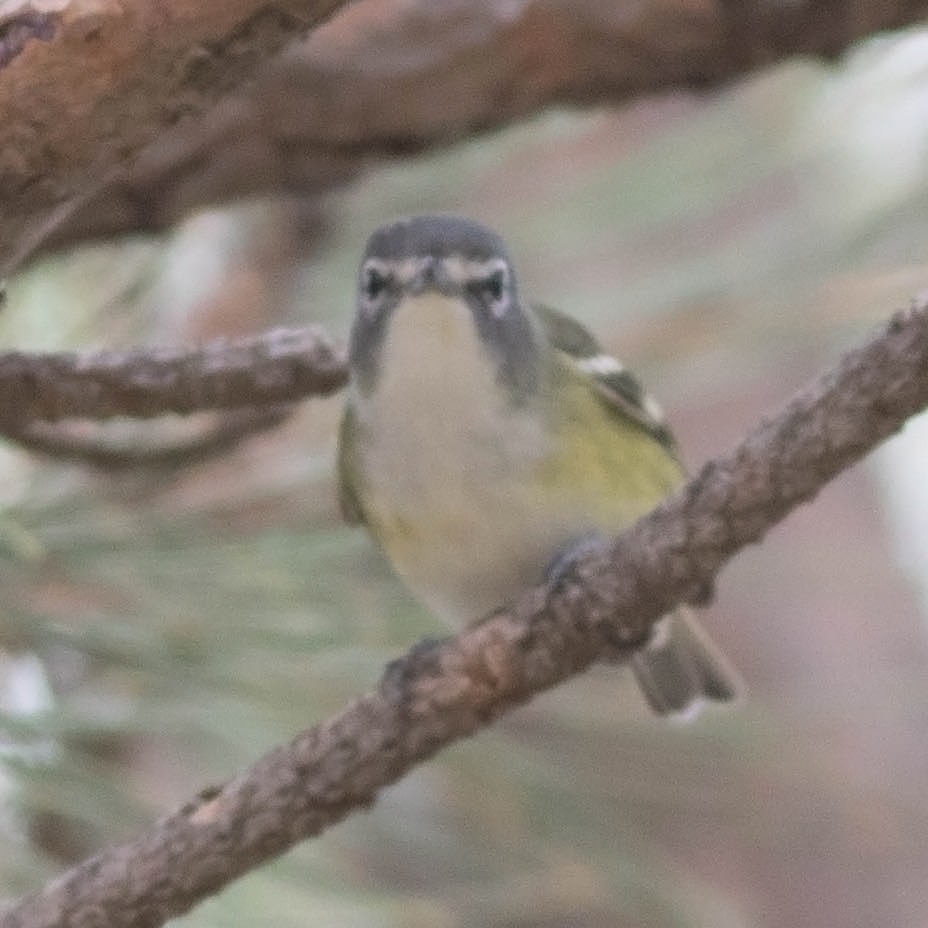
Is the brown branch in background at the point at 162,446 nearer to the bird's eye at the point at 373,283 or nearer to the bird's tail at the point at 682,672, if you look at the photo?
the bird's eye at the point at 373,283

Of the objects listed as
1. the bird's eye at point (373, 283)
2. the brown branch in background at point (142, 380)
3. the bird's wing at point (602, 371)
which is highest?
the brown branch in background at point (142, 380)

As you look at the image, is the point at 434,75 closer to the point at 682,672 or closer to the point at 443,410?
the point at 443,410

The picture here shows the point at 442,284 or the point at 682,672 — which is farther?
the point at 682,672

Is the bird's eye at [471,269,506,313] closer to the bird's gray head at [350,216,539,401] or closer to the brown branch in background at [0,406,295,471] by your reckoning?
the bird's gray head at [350,216,539,401]

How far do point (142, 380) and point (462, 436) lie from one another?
24 centimetres

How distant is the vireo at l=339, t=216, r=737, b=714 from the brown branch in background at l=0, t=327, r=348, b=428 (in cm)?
17

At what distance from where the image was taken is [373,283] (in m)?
0.98

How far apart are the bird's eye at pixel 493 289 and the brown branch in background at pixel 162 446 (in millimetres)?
128

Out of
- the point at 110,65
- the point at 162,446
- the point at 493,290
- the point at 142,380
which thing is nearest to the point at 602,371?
the point at 493,290

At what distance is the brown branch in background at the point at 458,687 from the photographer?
0.64m

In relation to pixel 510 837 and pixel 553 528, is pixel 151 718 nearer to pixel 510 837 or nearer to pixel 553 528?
pixel 553 528

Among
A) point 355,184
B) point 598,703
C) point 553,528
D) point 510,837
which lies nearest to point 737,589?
point 598,703

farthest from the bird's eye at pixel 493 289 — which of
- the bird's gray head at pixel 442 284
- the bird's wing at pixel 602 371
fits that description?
the bird's wing at pixel 602 371

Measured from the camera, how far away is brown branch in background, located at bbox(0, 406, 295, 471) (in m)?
0.94
